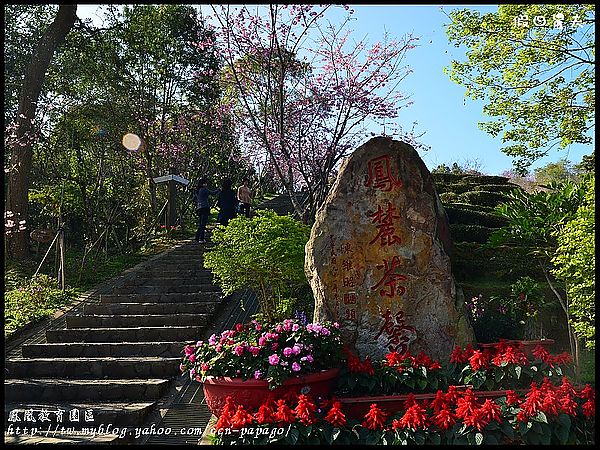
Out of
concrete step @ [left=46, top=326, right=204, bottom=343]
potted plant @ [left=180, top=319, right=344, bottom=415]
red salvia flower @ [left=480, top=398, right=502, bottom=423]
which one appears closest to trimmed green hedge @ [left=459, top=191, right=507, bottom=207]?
concrete step @ [left=46, top=326, right=204, bottom=343]

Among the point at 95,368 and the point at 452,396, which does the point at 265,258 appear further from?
the point at 452,396

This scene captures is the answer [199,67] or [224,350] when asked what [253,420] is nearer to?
[224,350]

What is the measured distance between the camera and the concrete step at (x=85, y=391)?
5.53 m

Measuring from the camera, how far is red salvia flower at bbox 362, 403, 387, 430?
3.89m

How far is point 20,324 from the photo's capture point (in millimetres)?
7637

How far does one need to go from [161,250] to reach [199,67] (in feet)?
18.0

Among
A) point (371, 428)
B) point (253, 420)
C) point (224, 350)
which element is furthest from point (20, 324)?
point (371, 428)

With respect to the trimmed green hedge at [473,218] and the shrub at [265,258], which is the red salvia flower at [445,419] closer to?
the shrub at [265,258]

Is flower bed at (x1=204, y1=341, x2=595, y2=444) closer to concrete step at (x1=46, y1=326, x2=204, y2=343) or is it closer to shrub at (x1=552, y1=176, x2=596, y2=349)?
shrub at (x1=552, y1=176, x2=596, y2=349)

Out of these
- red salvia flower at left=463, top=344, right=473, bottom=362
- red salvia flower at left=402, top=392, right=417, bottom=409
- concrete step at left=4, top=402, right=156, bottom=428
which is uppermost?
red salvia flower at left=463, top=344, right=473, bottom=362

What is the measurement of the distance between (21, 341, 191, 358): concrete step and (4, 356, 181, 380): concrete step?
0.26 metres

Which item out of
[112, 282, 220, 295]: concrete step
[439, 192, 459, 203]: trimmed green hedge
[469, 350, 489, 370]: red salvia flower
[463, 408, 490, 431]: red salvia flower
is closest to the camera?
[463, 408, 490, 431]: red salvia flower

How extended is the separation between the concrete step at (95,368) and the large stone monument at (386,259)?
6.28ft

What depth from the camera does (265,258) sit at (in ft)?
21.0
